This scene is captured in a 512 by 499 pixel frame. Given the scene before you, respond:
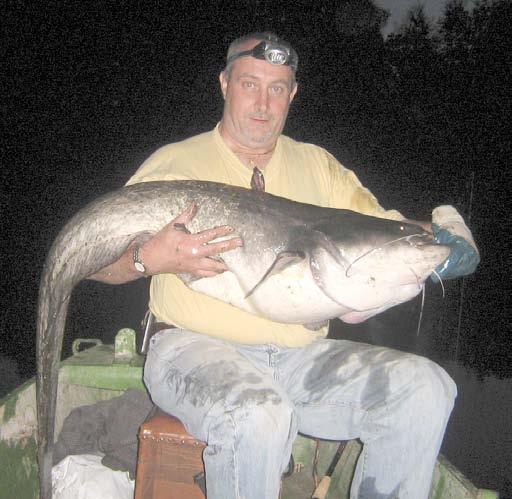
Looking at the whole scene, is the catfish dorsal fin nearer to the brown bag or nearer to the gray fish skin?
the gray fish skin

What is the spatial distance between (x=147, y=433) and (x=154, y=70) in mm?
28211

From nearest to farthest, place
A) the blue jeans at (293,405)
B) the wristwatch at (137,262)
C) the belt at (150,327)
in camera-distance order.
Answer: the blue jeans at (293,405)
the wristwatch at (137,262)
the belt at (150,327)

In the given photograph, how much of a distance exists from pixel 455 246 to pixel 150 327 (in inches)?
60.6

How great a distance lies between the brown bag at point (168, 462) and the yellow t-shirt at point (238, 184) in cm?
49

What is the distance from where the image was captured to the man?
200 cm

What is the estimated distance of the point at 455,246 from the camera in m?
2.36

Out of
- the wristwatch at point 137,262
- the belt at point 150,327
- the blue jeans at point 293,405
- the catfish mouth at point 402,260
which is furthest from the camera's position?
the belt at point 150,327

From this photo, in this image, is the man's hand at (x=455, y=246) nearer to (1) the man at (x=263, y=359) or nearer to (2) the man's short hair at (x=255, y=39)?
(1) the man at (x=263, y=359)

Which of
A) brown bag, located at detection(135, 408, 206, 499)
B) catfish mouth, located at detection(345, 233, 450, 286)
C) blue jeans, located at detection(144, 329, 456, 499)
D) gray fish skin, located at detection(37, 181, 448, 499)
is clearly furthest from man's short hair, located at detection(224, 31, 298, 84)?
brown bag, located at detection(135, 408, 206, 499)

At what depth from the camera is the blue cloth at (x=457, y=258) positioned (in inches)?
91.1

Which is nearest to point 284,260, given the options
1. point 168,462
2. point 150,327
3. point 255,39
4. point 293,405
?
point 293,405

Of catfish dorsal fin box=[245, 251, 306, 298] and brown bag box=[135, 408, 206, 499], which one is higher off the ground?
catfish dorsal fin box=[245, 251, 306, 298]

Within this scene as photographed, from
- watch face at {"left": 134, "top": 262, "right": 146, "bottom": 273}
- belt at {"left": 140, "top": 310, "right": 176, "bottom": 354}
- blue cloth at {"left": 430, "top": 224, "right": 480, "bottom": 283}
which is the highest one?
blue cloth at {"left": 430, "top": 224, "right": 480, "bottom": 283}

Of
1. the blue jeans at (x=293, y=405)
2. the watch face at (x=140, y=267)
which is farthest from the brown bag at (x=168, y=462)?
the watch face at (x=140, y=267)
